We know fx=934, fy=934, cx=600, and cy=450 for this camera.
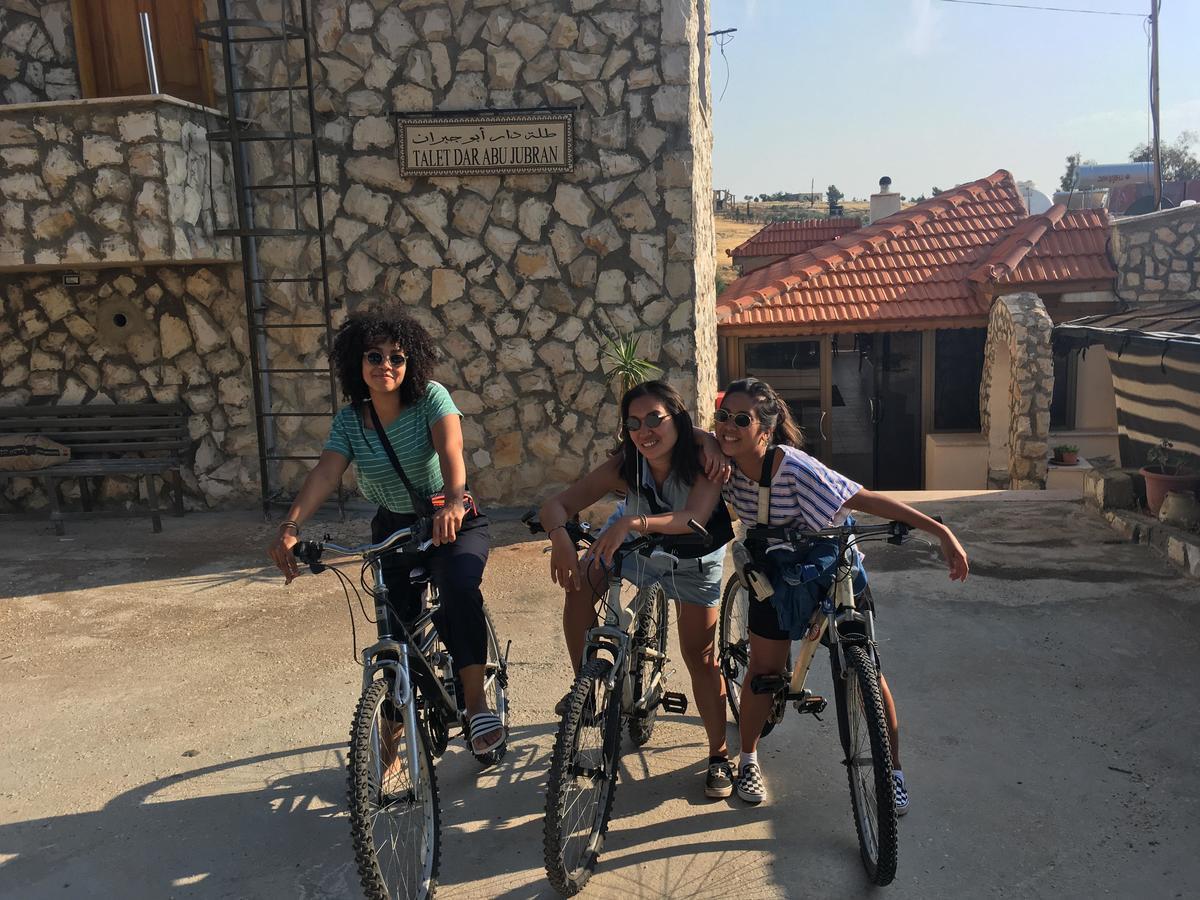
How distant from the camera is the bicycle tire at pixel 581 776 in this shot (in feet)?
8.71

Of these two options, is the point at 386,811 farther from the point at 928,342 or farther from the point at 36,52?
the point at 928,342

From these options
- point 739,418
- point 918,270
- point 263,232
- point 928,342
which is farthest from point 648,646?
point 918,270

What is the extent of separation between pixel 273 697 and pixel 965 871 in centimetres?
300

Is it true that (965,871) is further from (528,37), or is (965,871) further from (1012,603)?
(528,37)

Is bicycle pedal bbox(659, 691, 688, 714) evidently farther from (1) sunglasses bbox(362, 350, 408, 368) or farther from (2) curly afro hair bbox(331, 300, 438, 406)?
(1) sunglasses bbox(362, 350, 408, 368)

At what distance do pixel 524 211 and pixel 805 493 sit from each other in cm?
468

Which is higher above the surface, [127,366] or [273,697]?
[127,366]

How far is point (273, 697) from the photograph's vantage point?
4.31 meters

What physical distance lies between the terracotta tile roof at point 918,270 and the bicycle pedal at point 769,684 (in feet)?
29.9

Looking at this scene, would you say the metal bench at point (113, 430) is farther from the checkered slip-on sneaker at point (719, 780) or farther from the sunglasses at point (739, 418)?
the sunglasses at point (739, 418)

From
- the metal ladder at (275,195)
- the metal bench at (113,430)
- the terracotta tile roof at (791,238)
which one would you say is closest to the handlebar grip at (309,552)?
the metal ladder at (275,195)

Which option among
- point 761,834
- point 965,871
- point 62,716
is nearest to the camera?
point 965,871

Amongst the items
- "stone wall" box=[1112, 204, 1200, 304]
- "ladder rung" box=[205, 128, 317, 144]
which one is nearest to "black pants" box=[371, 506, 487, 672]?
"ladder rung" box=[205, 128, 317, 144]

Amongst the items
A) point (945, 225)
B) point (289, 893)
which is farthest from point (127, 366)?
point (945, 225)
